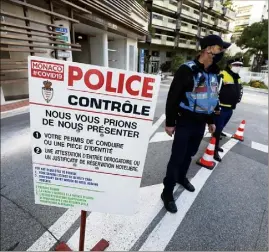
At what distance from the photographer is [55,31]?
667 cm

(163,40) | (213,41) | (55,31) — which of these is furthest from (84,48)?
(163,40)

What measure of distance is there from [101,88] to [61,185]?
733mm

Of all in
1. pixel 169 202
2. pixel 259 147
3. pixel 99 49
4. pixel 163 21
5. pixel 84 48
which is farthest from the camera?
pixel 163 21

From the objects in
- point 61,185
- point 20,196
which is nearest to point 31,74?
point 61,185

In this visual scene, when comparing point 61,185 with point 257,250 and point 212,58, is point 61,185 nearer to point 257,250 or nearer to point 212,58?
point 212,58

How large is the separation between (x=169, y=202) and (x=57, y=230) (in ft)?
4.09

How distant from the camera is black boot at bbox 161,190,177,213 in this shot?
2.19 m

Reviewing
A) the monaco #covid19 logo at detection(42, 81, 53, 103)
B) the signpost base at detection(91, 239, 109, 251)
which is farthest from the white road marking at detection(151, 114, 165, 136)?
the monaco #covid19 logo at detection(42, 81, 53, 103)

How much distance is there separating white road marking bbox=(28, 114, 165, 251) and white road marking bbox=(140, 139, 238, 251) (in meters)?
0.80

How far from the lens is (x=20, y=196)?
2.33m

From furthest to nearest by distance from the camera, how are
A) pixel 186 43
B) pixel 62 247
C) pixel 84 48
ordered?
pixel 186 43, pixel 84 48, pixel 62 247

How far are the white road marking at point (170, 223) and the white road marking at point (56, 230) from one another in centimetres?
80

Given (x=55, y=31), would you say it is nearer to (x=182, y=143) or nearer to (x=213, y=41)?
(x=213, y=41)

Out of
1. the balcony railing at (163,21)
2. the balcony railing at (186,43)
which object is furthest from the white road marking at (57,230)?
the balcony railing at (186,43)
